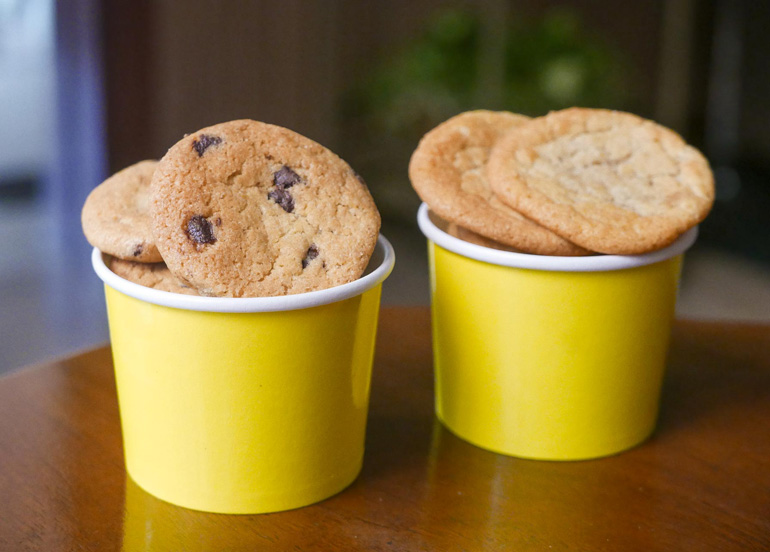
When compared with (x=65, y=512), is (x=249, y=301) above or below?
above

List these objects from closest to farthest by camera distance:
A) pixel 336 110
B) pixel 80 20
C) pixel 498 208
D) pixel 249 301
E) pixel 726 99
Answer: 1. pixel 249 301
2. pixel 498 208
3. pixel 80 20
4. pixel 336 110
5. pixel 726 99

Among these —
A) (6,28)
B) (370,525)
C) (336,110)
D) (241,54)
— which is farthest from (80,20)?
(370,525)

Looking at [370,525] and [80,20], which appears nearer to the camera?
[370,525]

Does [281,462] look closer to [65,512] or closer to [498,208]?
[65,512]

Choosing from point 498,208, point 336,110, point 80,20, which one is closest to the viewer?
point 498,208

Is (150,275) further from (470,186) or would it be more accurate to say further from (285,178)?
(470,186)

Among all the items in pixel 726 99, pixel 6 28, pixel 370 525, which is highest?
pixel 6 28
